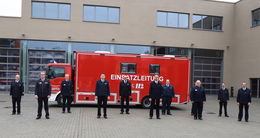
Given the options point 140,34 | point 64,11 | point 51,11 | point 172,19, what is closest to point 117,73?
point 140,34

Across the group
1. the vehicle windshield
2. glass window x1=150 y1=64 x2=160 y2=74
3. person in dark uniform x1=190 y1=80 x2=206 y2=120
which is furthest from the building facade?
person in dark uniform x1=190 y1=80 x2=206 y2=120

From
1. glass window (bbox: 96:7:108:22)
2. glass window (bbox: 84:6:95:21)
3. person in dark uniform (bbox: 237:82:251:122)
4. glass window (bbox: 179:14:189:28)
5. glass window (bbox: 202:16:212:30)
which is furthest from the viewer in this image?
glass window (bbox: 202:16:212:30)

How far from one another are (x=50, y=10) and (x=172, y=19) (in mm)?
11195

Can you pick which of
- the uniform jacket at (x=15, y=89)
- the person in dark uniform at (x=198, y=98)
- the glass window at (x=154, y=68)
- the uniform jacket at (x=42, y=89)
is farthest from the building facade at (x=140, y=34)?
the person in dark uniform at (x=198, y=98)

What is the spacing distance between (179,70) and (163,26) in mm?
10500

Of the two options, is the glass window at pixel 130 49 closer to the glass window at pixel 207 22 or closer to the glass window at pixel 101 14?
the glass window at pixel 101 14

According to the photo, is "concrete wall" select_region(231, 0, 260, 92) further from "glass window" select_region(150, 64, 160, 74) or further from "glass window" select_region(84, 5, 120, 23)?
"glass window" select_region(150, 64, 160, 74)

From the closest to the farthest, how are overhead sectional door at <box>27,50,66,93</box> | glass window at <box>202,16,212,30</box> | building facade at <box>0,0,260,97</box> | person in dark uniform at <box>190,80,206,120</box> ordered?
person in dark uniform at <box>190,80,206,120</box> → building facade at <box>0,0,260,97</box> → overhead sectional door at <box>27,50,66,93</box> → glass window at <box>202,16,212,30</box>

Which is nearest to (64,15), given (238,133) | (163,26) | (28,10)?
(28,10)

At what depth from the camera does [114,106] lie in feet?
49.5

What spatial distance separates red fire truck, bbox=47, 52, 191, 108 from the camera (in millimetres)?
13617

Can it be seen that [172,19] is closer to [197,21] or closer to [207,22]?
[197,21]

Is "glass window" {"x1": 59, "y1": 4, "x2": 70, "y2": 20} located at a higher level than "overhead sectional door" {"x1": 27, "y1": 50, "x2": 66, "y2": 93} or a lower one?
higher

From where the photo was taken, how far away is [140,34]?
23500mm
